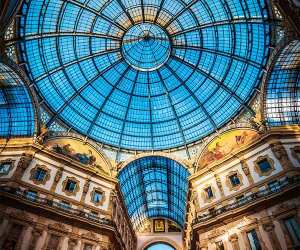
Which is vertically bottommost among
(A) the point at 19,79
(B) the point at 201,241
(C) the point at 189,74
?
(B) the point at 201,241

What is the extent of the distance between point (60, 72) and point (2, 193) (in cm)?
1858

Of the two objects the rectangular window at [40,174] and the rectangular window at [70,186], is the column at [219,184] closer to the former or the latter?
the rectangular window at [70,186]

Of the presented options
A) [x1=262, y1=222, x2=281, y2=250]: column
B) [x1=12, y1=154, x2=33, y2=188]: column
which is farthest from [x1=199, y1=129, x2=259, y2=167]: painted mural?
[x1=12, y1=154, x2=33, y2=188]: column

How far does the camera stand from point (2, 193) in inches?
1039

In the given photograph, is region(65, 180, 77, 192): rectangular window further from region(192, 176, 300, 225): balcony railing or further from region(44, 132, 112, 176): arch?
region(192, 176, 300, 225): balcony railing

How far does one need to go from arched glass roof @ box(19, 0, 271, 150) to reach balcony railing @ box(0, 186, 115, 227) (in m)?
12.3

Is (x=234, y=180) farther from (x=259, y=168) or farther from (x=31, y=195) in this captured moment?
(x=31, y=195)

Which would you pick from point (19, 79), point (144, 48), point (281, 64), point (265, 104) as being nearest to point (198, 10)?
point (144, 48)

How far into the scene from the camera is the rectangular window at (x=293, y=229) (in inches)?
956

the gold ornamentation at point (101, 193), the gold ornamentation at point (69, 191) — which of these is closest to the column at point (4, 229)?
the gold ornamentation at point (69, 191)

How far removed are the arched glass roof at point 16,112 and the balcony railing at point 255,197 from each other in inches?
Answer: 1001

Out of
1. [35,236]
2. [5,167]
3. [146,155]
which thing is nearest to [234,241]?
[35,236]

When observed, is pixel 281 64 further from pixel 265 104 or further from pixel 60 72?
pixel 60 72

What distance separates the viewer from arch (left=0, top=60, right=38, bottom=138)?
34.8 meters
